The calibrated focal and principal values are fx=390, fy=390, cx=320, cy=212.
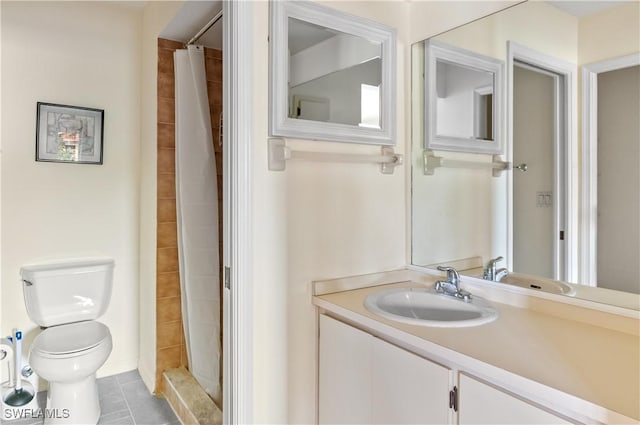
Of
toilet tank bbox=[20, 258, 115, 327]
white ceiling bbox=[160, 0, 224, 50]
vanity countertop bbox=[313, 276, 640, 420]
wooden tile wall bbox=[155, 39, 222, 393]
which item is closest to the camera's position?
vanity countertop bbox=[313, 276, 640, 420]

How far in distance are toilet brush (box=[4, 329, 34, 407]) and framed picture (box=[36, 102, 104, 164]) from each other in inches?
41.3

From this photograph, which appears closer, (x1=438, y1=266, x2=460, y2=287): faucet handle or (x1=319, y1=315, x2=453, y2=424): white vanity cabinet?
(x1=319, y1=315, x2=453, y2=424): white vanity cabinet

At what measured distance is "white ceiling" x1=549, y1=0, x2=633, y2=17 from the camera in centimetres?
121

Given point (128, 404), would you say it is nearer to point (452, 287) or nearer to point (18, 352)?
point (18, 352)

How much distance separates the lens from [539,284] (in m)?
1.36

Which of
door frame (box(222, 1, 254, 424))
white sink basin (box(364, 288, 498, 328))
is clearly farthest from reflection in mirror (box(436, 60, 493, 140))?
door frame (box(222, 1, 254, 424))

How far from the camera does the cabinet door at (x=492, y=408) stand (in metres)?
0.84

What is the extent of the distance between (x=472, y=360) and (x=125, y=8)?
2854 millimetres

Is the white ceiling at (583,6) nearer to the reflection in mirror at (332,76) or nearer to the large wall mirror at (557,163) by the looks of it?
the large wall mirror at (557,163)

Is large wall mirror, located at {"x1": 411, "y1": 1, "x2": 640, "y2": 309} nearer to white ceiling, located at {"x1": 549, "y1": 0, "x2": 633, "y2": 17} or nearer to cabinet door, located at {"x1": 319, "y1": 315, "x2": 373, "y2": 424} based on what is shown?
white ceiling, located at {"x1": 549, "y1": 0, "x2": 633, "y2": 17}

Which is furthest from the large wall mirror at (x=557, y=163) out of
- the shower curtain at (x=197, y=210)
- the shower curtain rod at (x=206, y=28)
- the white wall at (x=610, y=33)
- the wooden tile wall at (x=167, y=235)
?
the wooden tile wall at (x=167, y=235)

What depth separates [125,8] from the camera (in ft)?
8.37

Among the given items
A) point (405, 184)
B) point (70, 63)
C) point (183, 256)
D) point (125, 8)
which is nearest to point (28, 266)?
point (183, 256)

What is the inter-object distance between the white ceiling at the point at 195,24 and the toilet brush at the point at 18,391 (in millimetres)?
1869
